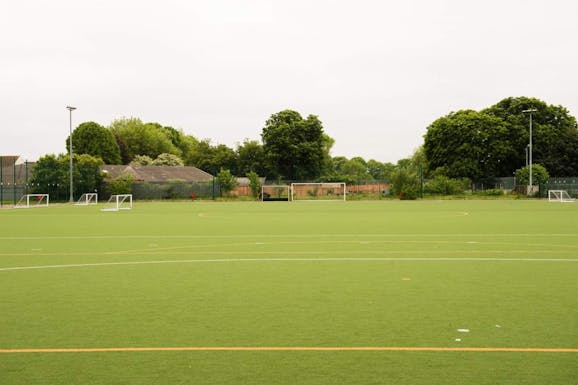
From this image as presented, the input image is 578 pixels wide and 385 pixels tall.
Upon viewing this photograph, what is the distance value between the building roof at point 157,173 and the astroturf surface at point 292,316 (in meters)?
61.6

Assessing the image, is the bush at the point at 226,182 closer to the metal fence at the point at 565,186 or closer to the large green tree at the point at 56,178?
the large green tree at the point at 56,178

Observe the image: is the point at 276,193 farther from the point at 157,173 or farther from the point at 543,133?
the point at 543,133

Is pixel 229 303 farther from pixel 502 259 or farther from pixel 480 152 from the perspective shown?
pixel 480 152

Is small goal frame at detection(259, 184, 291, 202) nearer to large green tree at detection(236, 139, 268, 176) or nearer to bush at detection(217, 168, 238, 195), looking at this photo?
bush at detection(217, 168, 238, 195)

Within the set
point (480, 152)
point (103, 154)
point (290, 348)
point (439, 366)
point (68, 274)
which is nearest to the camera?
point (439, 366)

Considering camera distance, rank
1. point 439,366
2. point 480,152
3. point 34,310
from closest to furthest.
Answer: point 439,366 → point 34,310 → point 480,152

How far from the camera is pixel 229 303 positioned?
272 inches

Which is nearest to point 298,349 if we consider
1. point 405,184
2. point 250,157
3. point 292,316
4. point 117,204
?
point 292,316

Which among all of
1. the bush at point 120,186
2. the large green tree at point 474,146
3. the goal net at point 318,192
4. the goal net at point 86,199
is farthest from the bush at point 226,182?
the large green tree at point 474,146

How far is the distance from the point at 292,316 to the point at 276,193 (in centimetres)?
5307

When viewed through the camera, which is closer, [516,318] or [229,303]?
[516,318]

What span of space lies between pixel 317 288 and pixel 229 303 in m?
1.45

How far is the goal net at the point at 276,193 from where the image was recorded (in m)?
57.0

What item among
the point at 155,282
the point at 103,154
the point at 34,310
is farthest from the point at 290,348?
the point at 103,154
